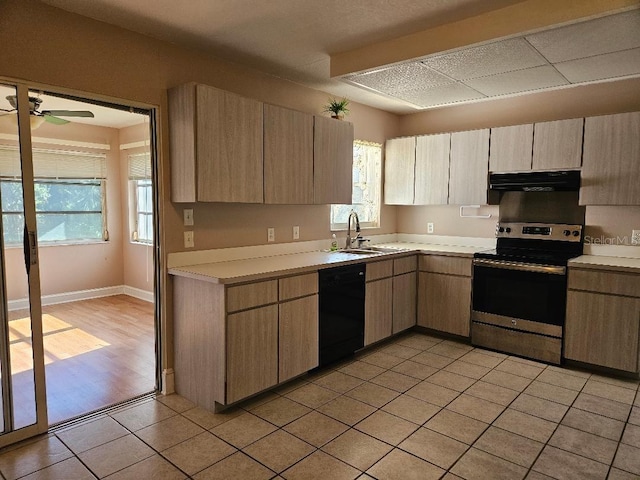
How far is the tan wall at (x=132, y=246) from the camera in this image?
5.96 metres

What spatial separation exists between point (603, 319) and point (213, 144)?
10.8 ft

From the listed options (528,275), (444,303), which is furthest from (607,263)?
(444,303)

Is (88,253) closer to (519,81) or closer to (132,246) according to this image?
(132,246)

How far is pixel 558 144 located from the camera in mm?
3811

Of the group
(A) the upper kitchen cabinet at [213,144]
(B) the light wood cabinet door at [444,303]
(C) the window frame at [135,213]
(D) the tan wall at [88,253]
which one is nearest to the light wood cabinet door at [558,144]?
(B) the light wood cabinet door at [444,303]

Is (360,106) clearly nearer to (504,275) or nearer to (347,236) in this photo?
(347,236)

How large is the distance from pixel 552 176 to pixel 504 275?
0.98 meters

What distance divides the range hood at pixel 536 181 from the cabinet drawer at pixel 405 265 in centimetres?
106

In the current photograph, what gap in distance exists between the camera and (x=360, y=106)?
4.69m

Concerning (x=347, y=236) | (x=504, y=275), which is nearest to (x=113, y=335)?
(x=347, y=236)

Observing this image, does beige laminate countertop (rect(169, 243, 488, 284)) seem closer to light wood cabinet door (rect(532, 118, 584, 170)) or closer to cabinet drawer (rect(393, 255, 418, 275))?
cabinet drawer (rect(393, 255, 418, 275))

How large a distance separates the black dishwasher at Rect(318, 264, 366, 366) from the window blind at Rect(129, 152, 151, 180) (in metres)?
3.65

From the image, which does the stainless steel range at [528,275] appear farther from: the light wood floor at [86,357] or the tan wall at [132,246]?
the tan wall at [132,246]

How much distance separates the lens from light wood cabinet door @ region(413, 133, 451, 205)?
4.55m
